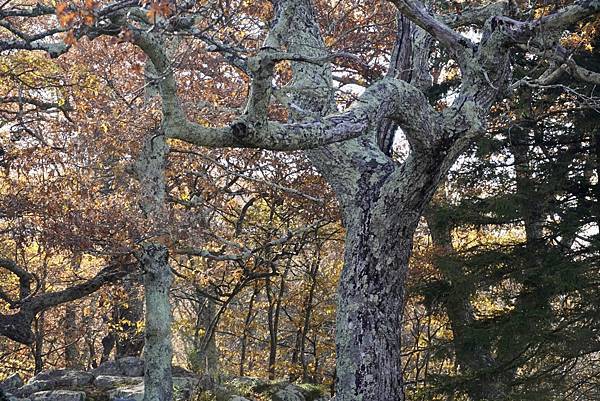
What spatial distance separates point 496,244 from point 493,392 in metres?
1.93

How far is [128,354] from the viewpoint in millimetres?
14188

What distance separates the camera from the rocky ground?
28.3ft

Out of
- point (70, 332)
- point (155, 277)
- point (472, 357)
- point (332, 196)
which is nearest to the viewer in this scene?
point (155, 277)

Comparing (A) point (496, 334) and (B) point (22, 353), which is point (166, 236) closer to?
(A) point (496, 334)

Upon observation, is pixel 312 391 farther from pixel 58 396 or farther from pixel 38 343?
pixel 38 343

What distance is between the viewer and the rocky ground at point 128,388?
28.3 feet

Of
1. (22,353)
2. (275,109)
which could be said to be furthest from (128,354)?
(275,109)

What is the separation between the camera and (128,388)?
358 inches

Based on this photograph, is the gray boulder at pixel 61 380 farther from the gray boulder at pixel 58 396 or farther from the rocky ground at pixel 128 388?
the gray boulder at pixel 58 396

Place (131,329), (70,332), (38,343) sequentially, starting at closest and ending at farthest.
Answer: (38,343)
(131,329)
(70,332)

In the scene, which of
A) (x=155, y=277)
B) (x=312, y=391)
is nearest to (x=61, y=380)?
(x=155, y=277)

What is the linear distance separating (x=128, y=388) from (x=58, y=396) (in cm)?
101

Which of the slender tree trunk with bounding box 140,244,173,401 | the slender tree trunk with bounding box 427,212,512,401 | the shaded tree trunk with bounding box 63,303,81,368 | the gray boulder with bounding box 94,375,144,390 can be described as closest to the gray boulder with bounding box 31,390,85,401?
the gray boulder with bounding box 94,375,144,390

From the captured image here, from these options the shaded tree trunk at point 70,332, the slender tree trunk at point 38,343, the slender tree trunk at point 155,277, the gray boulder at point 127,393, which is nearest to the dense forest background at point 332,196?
the slender tree trunk at point 155,277
